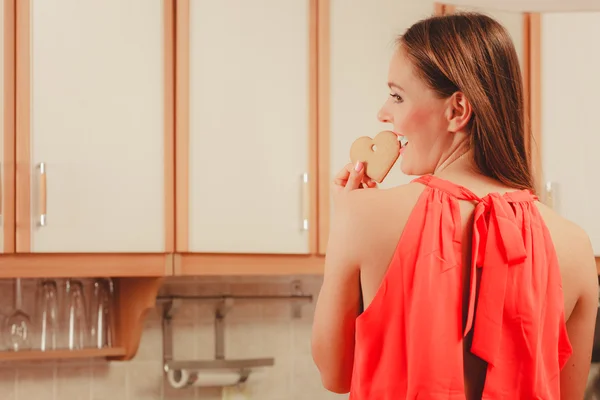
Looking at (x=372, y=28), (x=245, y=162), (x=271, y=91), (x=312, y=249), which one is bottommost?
(x=312, y=249)

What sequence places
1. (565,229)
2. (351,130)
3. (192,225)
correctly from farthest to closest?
1. (351,130)
2. (192,225)
3. (565,229)

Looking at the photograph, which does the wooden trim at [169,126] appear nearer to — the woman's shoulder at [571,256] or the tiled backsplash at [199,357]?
the tiled backsplash at [199,357]

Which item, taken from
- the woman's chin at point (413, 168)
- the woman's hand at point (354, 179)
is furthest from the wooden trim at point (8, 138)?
the woman's chin at point (413, 168)

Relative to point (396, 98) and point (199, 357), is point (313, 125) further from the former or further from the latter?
point (396, 98)

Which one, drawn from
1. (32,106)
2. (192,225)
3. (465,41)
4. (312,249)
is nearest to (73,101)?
(32,106)

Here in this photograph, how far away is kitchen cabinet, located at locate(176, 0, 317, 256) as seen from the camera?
8.61ft

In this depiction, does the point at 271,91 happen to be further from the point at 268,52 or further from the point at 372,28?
the point at 372,28

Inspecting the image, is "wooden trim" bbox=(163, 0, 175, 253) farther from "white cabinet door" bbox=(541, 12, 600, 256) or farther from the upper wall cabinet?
"white cabinet door" bbox=(541, 12, 600, 256)

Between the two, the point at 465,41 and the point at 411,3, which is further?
the point at 411,3

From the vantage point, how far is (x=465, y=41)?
125 cm

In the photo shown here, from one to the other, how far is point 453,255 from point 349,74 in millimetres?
1692

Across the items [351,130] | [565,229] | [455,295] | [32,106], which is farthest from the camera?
[351,130]

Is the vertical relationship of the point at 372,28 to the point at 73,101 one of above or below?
above

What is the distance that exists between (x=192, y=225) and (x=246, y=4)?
0.65 metres
